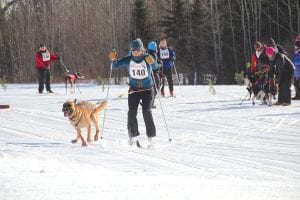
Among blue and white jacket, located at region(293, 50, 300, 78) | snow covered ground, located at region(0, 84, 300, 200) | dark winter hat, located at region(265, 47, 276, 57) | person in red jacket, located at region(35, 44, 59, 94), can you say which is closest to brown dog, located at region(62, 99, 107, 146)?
snow covered ground, located at region(0, 84, 300, 200)

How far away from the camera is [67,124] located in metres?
12.0

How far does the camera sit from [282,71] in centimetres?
1475

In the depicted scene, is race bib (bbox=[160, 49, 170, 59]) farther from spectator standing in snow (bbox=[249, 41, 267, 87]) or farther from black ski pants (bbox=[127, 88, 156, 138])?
black ski pants (bbox=[127, 88, 156, 138])

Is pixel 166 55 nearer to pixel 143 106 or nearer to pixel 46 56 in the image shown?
pixel 46 56

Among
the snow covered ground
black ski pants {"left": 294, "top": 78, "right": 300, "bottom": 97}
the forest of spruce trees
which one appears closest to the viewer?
the snow covered ground

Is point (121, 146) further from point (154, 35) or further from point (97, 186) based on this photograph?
point (154, 35)

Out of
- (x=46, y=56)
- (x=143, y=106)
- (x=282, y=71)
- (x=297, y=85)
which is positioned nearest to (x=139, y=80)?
(x=143, y=106)

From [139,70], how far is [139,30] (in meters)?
32.2

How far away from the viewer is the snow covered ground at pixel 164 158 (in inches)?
229

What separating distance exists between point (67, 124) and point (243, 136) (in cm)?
390

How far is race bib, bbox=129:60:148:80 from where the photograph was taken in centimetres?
892

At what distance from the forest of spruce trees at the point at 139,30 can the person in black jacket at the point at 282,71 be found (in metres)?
17.7

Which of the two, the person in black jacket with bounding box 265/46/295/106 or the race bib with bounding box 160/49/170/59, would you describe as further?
the race bib with bounding box 160/49/170/59

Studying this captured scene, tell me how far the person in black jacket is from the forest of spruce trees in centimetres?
1775
